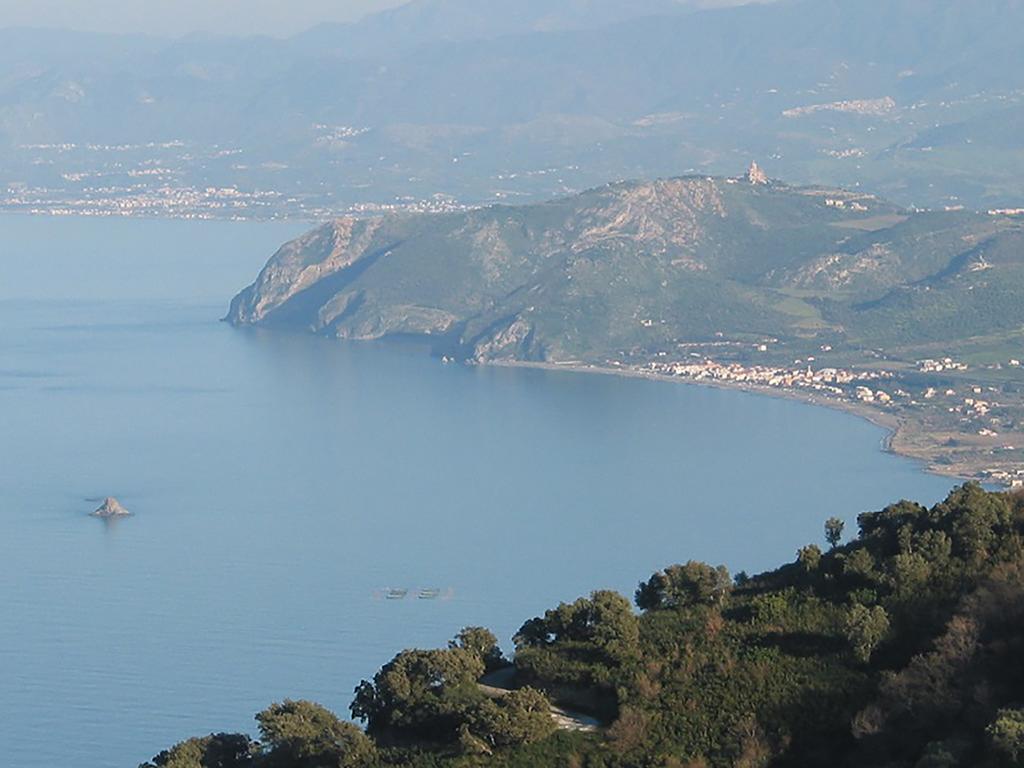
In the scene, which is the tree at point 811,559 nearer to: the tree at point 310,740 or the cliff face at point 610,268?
the tree at point 310,740

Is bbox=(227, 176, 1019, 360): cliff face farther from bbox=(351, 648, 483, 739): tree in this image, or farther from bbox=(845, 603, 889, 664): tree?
bbox=(845, 603, 889, 664): tree

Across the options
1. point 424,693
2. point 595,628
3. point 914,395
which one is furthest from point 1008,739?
point 914,395

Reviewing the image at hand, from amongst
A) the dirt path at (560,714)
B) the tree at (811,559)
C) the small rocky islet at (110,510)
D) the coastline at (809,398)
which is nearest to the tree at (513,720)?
the dirt path at (560,714)

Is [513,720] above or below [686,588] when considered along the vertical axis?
below

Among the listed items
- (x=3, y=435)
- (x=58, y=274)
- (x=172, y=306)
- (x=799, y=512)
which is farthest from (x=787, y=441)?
(x=58, y=274)

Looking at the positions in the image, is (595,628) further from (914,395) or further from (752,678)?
(914,395)

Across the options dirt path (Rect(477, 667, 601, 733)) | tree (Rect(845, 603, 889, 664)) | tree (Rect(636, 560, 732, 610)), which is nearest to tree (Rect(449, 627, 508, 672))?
dirt path (Rect(477, 667, 601, 733))
